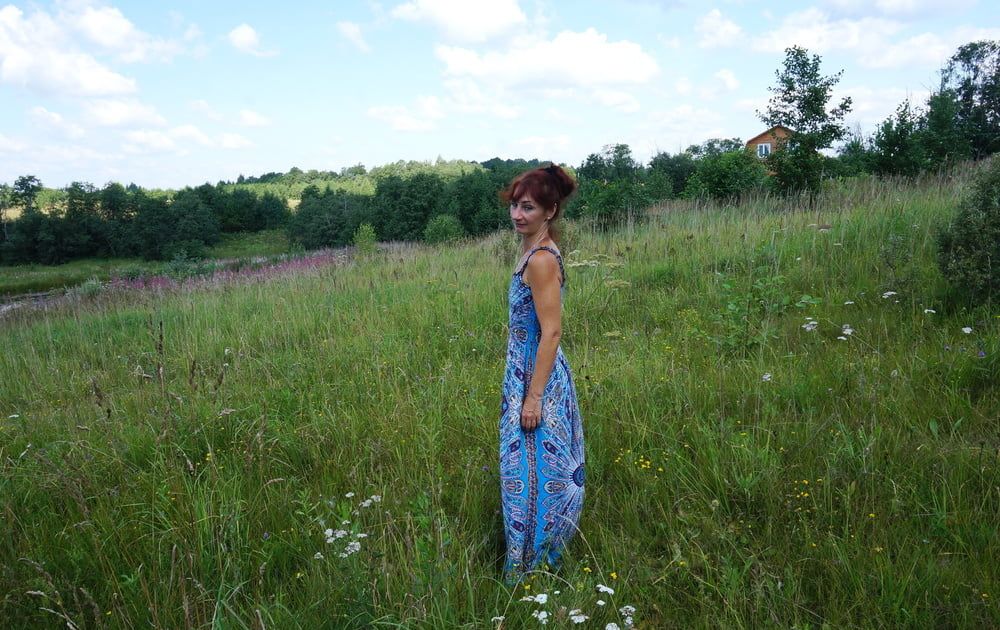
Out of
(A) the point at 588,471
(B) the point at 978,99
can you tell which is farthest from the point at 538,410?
(B) the point at 978,99

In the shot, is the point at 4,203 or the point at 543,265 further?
the point at 4,203

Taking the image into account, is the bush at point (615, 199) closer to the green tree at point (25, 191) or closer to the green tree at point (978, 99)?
the green tree at point (978, 99)

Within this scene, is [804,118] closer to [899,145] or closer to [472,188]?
[899,145]

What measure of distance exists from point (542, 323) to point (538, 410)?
0.36 metres

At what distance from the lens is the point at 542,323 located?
228 centimetres

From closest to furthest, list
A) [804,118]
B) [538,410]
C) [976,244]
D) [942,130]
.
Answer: [538,410], [976,244], [804,118], [942,130]

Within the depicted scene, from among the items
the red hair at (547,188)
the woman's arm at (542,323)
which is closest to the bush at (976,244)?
the red hair at (547,188)

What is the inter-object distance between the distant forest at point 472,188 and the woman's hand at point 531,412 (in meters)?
1.07

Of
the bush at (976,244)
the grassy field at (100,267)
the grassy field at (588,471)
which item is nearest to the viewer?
the grassy field at (588,471)

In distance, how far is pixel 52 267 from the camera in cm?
6938

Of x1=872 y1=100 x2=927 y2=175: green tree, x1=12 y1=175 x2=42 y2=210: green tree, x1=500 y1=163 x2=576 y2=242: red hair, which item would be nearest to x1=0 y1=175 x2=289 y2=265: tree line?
x1=12 y1=175 x2=42 y2=210: green tree

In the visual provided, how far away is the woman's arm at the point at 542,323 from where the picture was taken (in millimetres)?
2246

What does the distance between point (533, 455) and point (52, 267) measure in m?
88.6

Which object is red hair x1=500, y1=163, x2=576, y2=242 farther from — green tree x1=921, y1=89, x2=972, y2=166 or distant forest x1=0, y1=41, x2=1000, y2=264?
green tree x1=921, y1=89, x2=972, y2=166
